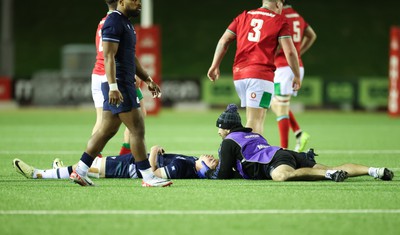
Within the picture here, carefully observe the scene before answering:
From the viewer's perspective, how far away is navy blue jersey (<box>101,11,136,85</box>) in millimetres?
7988

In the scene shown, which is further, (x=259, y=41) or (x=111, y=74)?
(x=259, y=41)

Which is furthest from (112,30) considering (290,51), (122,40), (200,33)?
(200,33)

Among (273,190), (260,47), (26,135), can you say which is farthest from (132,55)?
(26,135)

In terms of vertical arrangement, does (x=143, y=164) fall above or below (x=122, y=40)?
below

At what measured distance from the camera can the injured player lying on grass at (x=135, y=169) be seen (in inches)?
356

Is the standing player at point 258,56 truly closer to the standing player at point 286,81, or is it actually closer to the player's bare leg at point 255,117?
the player's bare leg at point 255,117

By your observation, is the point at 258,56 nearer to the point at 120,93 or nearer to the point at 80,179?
the point at 120,93

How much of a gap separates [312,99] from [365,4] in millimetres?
25882

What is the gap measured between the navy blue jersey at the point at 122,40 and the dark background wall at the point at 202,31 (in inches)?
1492

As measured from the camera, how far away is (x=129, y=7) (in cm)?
816

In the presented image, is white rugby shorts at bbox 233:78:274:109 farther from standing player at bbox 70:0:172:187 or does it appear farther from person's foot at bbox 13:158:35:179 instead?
person's foot at bbox 13:158:35:179

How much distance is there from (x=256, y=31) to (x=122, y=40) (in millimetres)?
2798

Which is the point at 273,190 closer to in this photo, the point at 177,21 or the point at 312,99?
the point at 312,99

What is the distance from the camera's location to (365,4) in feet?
176
